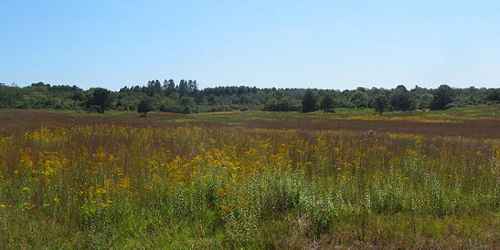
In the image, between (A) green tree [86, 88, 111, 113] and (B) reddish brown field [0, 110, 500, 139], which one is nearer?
(B) reddish brown field [0, 110, 500, 139]

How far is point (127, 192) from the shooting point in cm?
695

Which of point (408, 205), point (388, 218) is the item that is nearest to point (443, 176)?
point (408, 205)

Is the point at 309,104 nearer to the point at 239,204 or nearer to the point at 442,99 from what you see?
the point at 442,99

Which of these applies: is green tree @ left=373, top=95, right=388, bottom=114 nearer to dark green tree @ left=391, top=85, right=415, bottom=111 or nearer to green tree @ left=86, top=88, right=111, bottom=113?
dark green tree @ left=391, top=85, right=415, bottom=111

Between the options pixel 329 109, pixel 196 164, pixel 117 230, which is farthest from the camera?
pixel 329 109

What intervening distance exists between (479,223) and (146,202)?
483cm

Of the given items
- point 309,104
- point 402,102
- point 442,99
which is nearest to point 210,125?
point 309,104

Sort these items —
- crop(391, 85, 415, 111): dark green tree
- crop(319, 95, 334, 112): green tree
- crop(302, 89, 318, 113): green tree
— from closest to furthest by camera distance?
crop(391, 85, 415, 111): dark green tree, crop(302, 89, 318, 113): green tree, crop(319, 95, 334, 112): green tree

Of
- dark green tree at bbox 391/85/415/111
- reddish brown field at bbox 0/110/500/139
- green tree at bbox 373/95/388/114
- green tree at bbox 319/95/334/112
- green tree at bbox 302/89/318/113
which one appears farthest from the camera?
green tree at bbox 319/95/334/112

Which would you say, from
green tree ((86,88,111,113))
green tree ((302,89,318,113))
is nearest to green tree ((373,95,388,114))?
green tree ((302,89,318,113))

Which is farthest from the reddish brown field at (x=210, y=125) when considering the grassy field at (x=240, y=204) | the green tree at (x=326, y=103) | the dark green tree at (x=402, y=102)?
the green tree at (x=326, y=103)

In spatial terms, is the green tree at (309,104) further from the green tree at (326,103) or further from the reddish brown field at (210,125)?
the reddish brown field at (210,125)

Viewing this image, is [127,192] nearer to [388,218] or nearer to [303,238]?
[303,238]

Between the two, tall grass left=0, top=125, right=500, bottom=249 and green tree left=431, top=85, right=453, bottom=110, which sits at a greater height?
green tree left=431, top=85, right=453, bottom=110
